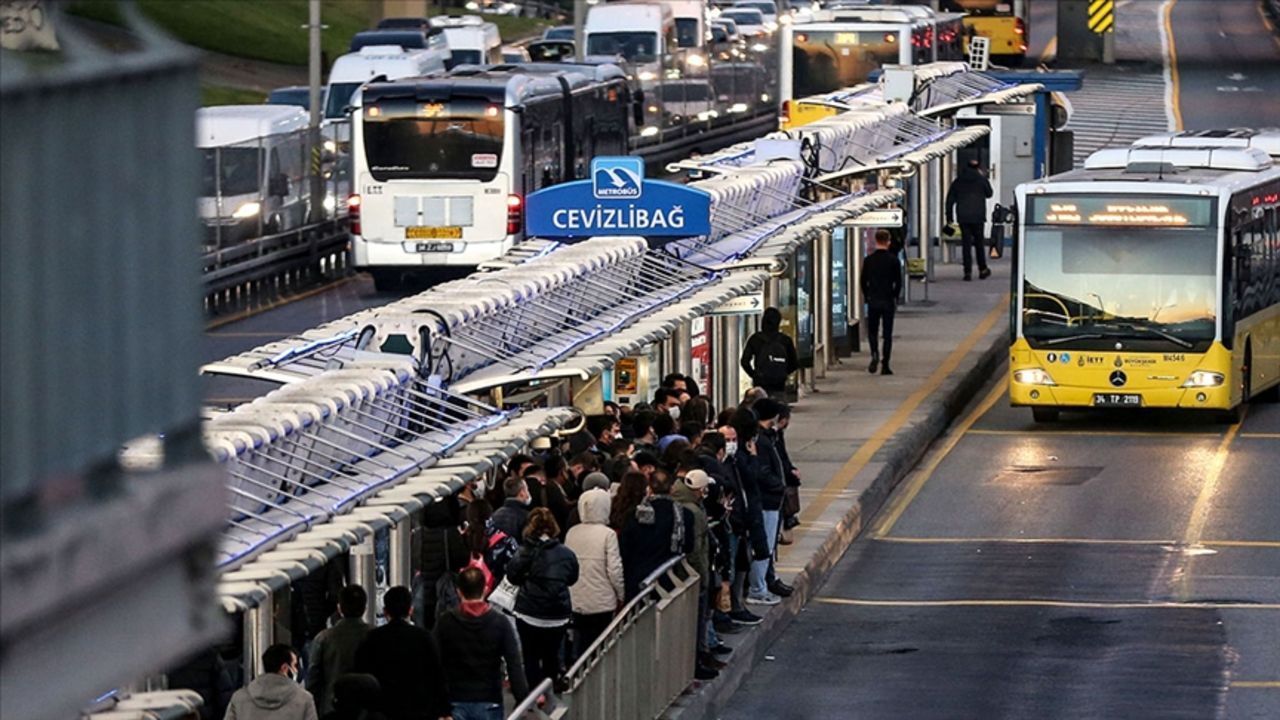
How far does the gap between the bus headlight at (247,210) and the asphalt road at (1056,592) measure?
12415mm

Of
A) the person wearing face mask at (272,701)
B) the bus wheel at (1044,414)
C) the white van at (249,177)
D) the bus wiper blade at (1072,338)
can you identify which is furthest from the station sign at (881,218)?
the person wearing face mask at (272,701)

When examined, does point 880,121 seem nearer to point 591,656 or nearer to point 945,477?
point 945,477

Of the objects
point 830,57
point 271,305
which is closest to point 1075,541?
point 271,305

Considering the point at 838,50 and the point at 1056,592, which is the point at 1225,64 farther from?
the point at 1056,592

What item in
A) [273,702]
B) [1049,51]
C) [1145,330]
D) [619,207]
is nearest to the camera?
[273,702]

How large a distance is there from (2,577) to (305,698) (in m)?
6.72

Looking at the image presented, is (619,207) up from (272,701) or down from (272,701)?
up

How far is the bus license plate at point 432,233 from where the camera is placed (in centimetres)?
3916

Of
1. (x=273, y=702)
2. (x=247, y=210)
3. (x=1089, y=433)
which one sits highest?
(x=273, y=702)

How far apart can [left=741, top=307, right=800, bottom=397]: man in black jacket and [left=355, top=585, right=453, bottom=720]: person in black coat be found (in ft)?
45.6

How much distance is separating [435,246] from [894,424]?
38.4 ft

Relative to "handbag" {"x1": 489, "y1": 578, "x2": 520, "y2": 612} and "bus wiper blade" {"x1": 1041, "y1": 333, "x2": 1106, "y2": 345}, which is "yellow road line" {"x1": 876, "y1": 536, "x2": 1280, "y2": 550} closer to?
"bus wiper blade" {"x1": 1041, "y1": 333, "x2": 1106, "y2": 345}

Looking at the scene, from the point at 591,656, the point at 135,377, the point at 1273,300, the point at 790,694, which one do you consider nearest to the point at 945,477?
the point at 1273,300

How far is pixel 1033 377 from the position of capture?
29688 millimetres
